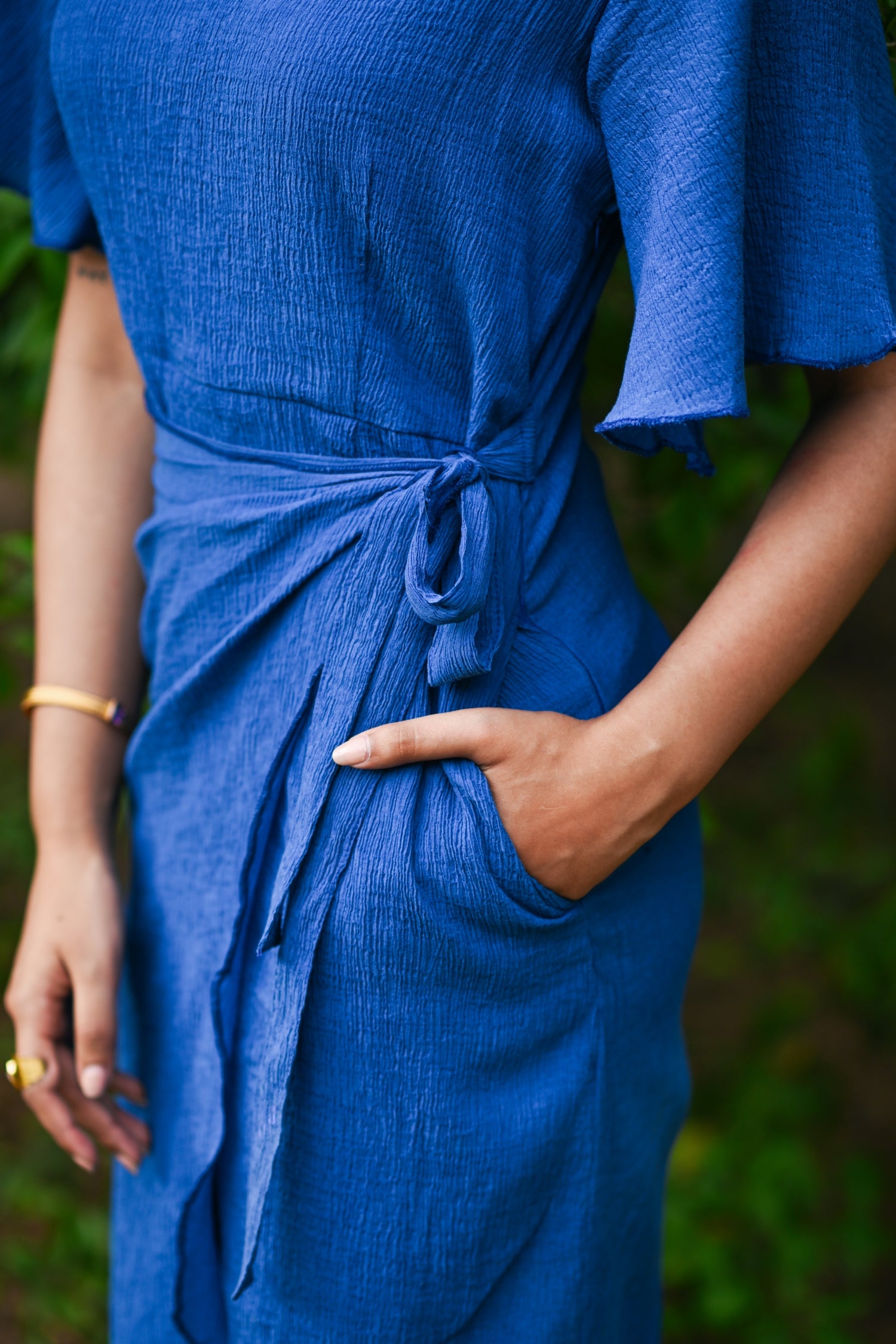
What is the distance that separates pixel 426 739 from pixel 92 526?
52cm

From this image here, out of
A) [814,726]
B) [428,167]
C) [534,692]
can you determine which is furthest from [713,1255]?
[814,726]

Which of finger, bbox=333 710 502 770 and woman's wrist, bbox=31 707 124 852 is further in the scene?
woman's wrist, bbox=31 707 124 852

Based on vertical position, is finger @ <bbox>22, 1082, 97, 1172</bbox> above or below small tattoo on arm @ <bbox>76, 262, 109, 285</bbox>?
below

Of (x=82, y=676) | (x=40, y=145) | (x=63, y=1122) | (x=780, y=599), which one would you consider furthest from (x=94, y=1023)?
(x=40, y=145)

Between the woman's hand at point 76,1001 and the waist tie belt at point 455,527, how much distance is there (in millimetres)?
453

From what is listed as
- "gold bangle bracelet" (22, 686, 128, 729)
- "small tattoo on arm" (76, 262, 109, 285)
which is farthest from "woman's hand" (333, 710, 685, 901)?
"small tattoo on arm" (76, 262, 109, 285)

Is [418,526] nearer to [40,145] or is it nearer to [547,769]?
[547,769]

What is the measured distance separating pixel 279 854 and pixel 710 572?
164cm

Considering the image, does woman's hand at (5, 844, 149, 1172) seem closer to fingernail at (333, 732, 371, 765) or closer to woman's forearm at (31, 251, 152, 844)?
woman's forearm at (31, 251, 152, 844)

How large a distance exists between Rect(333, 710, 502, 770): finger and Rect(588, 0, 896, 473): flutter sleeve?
0.24m

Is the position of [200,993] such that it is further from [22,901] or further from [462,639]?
[22,901]

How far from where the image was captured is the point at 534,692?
3.10 feet

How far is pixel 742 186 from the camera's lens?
81 cm

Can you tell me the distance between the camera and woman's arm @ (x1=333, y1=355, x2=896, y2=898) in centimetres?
87
